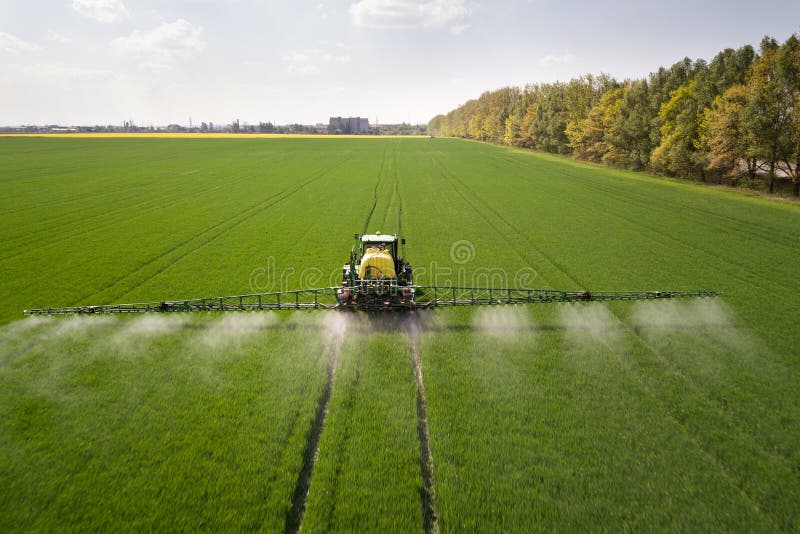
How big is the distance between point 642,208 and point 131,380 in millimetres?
37945

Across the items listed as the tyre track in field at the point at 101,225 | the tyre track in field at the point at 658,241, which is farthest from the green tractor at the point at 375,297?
the tyre track in field at the point at 101,225

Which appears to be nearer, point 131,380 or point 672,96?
point 131,380

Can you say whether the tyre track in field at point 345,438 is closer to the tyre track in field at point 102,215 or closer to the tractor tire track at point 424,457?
the tractor tire track at point 424,457

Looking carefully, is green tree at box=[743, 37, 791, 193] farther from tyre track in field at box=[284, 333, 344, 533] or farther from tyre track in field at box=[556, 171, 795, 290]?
tyre track in field at box=[284, 333, 344, 533]

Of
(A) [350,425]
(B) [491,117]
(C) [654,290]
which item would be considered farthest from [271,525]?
(B) [491,117]

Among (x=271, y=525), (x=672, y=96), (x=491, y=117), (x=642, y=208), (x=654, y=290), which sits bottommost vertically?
(x=271, y=525)


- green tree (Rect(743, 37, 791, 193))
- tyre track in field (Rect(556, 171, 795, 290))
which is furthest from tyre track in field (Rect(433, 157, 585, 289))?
green tree (Rect(743, 37, 791, 193))

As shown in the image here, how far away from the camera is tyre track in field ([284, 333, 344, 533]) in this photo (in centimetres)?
699

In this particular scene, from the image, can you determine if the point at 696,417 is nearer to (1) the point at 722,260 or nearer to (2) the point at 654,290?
(2) the point at 654,290

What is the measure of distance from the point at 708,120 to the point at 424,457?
52523 mm

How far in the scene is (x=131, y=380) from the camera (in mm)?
10727

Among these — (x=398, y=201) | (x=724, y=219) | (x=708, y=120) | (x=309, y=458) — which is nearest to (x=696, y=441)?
(x=309, y=458)

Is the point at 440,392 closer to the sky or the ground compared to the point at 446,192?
closer to the ground

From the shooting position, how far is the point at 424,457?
27.4ft
